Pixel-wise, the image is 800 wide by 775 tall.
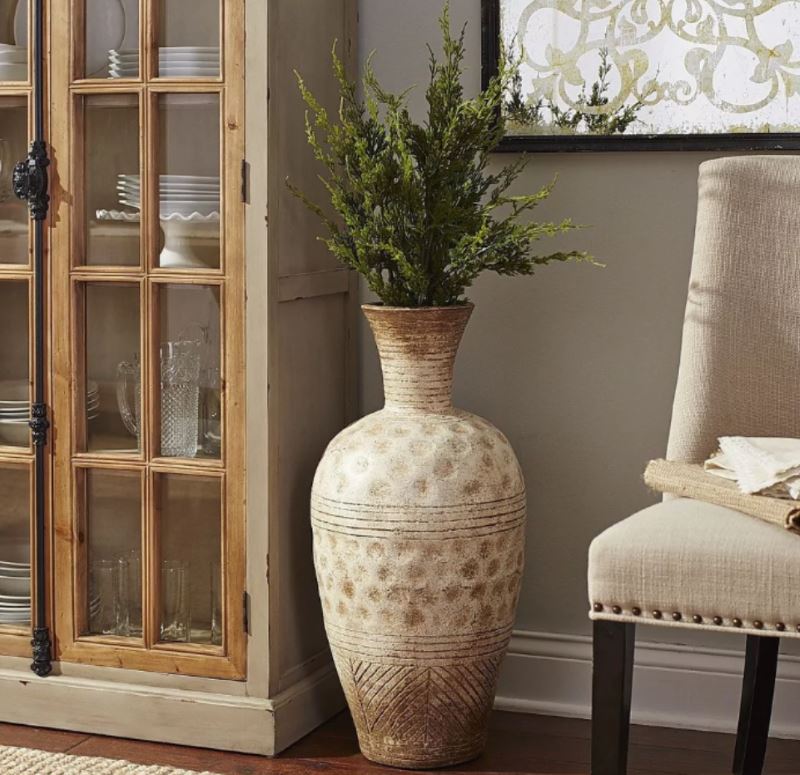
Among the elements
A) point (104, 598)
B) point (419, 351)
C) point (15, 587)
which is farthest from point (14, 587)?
point (419, 351)

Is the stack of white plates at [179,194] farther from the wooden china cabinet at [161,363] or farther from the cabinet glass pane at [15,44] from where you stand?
the cabinet glass pane at [15,44]

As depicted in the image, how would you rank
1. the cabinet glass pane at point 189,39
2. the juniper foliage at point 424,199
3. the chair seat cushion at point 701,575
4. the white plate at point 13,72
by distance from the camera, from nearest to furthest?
the chair seat cushion at point 701,575 < the juniper foliage at point 424,199 < the cabinet glass pane at point 189,39 < the white plate at point 13,72

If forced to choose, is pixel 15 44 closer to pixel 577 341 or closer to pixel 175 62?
pixel 175 62

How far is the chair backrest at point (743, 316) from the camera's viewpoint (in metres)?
2.09

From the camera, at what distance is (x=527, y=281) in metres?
2.63

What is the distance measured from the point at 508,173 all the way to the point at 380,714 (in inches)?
38.3

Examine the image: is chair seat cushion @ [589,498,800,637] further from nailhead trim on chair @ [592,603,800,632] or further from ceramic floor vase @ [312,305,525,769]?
ceramic floor vase @ [312,305,525,769]

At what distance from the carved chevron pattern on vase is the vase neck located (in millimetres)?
452

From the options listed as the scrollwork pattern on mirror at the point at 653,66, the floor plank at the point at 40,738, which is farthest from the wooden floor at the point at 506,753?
the scrollwork pattern on mirror at the point at 653,66

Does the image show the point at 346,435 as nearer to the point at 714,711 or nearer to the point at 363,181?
the point at 363,181

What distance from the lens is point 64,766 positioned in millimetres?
2332

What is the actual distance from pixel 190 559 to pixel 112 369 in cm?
38

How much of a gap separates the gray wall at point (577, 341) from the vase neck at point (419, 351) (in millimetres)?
311

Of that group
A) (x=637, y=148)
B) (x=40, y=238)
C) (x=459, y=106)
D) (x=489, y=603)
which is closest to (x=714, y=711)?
(x=489, y=603)
